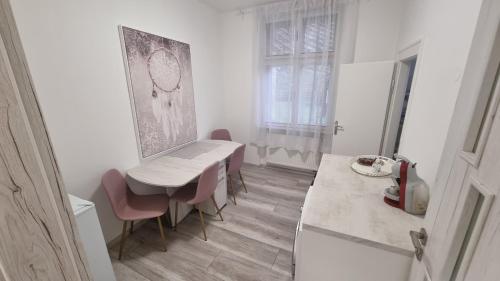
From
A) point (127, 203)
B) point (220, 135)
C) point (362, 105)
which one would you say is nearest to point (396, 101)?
point (362, 105)

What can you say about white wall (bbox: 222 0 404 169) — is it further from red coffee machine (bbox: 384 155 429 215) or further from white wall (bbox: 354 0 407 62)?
red coffee machine (bbox: 384 155 429 215)

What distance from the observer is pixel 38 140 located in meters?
0.49

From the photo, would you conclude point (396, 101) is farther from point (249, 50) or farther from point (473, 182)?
point (249, 50)

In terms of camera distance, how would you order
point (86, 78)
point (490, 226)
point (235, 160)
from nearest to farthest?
point (490, 226) < point (86, 78) < point (235, 160)

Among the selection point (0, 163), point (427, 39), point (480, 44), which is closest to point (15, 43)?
point (0, 163)

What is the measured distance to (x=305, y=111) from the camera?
121 inches

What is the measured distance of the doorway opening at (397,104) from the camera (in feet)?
6.96

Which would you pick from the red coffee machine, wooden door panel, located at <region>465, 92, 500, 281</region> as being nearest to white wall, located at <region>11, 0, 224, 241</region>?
wooden door panel, located at <region>465, 92, 500, 281</region>

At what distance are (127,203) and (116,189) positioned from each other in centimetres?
17

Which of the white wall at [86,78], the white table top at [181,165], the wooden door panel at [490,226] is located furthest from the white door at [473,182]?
the white wall at [86,78]

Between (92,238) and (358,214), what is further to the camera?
(92,238)

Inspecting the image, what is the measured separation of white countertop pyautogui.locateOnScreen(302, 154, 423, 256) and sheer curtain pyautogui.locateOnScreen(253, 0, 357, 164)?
1.66 meters

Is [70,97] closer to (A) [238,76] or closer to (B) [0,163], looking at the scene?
(B) [0,163]

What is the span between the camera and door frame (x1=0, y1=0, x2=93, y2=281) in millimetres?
425
